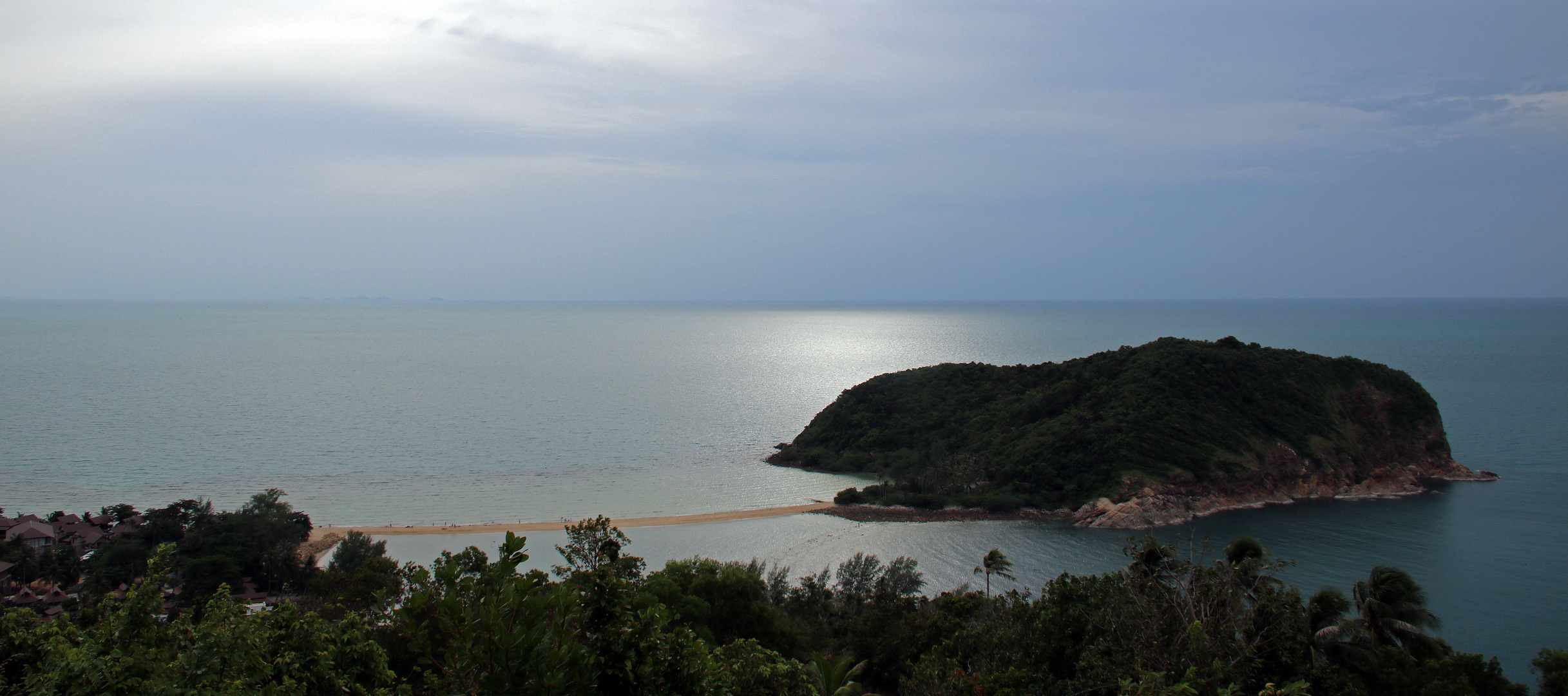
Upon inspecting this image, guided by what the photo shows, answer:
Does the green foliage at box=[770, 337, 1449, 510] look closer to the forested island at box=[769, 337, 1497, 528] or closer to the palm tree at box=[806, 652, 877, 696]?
the forested island at box=[769, 337, 1497, 528]

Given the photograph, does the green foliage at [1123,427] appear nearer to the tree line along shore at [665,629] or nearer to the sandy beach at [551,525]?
the sandy beach at [551,525]

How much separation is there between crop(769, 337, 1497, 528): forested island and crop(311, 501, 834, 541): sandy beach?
4.40 meters

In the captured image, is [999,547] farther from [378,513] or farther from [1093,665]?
[378,513]

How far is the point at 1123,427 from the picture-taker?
54.4 meters

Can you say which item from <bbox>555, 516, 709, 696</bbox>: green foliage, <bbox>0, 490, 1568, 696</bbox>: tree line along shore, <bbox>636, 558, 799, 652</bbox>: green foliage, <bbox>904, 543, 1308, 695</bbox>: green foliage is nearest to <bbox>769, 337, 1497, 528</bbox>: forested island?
<bbox>0, 490, 1568, 696</bbox>: tree line along shore

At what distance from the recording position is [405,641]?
1897cm

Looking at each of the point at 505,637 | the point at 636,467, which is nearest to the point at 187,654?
the point at 505,637

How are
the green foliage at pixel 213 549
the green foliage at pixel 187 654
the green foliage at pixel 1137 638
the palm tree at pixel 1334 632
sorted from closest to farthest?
1. the green foliage at pixel 187 654
2. the green foliage at pixel 1137 638
3. the palm tree at pixel 1334 632
4. the green foliage at pixel 213 549

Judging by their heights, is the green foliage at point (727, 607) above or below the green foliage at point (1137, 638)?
below

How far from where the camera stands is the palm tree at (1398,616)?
19344 mm

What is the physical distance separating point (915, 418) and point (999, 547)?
2527 centimetres

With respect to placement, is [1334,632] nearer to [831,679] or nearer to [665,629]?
[831,679]

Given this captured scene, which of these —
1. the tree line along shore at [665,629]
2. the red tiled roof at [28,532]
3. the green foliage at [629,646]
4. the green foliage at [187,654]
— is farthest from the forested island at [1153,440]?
the green foliage at [629,646]

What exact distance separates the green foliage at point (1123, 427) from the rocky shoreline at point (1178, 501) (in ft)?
2.81
